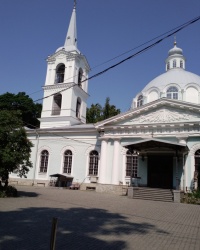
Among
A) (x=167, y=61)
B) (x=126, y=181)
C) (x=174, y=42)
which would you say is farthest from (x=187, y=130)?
(x=174, y=42)

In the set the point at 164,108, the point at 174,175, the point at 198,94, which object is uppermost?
the point at 198,94

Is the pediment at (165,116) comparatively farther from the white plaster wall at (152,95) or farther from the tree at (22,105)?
the tree at (22,105)

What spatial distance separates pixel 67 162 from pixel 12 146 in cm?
1160

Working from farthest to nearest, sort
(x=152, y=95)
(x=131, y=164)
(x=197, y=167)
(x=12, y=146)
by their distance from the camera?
(x=152, y=95) < (x=131, y=164) < (x=197, y=167) < (x=12, y=146)

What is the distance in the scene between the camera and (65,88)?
2959 centimetres

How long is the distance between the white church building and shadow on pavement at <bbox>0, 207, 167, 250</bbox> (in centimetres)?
835

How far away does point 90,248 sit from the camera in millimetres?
5477

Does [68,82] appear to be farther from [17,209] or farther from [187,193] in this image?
[17,209]

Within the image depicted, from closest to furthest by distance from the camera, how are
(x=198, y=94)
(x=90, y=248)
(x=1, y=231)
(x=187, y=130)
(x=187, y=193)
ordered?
1. (x=90, y=248)
2. (x=1, y=231)
3. (x=187, y=193)
4. (x=187, y=130)
5. (x=198, y=94)

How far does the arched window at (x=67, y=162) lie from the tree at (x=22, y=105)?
2024 cm

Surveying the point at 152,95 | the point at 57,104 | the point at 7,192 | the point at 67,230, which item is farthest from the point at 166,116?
the point at 67,230

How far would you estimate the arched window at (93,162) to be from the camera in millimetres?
24608

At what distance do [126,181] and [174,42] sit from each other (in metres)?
25.5

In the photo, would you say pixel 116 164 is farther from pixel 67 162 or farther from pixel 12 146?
pixel 12 146
